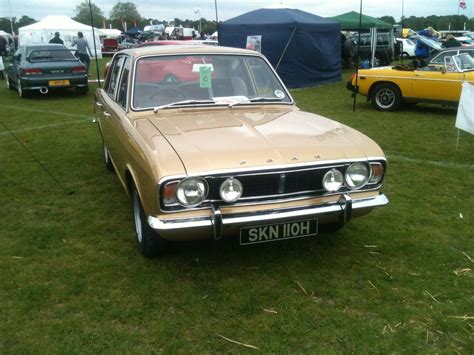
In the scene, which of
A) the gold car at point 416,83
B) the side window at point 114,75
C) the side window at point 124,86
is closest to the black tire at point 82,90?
the gold car at point 416,83

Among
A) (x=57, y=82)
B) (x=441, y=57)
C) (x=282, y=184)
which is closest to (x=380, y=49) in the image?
(x=441, y=57)

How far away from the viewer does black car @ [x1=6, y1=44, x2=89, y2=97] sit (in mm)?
12695

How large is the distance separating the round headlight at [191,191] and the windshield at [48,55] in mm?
11530

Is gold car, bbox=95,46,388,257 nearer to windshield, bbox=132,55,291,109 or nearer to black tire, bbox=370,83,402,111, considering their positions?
windshield, bbox=132,55,291,109

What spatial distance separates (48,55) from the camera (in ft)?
43.4

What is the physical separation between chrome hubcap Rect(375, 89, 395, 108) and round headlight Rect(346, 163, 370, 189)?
7.97 metres

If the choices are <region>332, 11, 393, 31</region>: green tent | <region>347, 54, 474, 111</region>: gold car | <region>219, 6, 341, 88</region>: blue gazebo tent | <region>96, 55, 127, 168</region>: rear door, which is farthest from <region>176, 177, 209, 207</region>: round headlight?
<region>332, 11, 393, 31</region>: green tent

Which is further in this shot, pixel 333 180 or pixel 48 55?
pixel 48 55

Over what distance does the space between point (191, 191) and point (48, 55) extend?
466 inches

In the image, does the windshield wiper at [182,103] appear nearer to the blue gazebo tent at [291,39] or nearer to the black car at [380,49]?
the blue gazebo tent at [291,39]

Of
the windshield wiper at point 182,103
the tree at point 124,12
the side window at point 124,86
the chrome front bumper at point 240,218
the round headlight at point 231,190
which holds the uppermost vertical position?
the tree at point 124,12

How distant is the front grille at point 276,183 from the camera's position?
3.08 m

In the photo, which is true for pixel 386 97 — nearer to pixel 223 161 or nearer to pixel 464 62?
pixel 464 62

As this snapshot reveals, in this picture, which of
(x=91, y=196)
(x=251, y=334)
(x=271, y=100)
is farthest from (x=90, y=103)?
→ (x=251, y=334)
